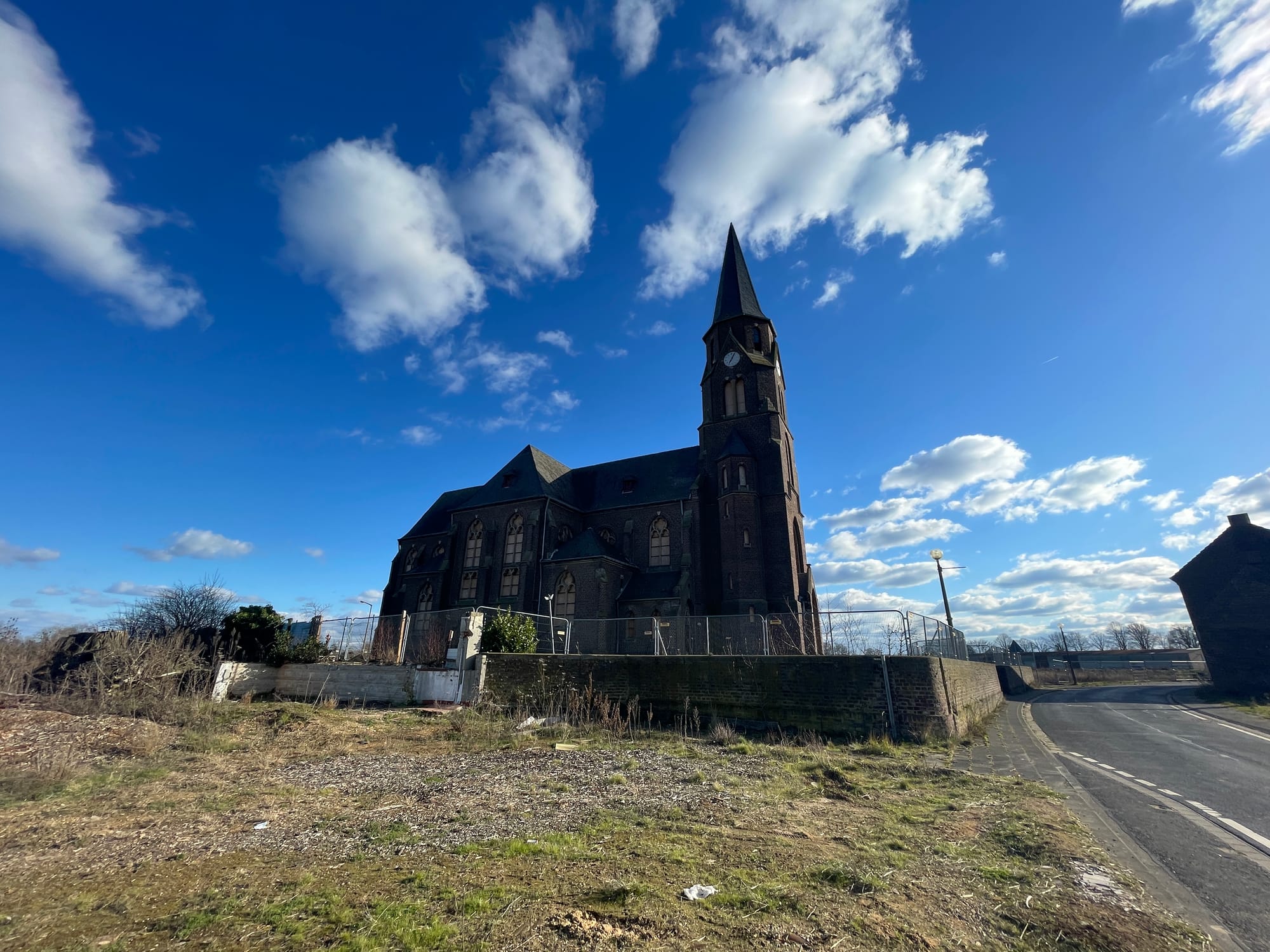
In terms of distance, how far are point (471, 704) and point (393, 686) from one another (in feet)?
10.8

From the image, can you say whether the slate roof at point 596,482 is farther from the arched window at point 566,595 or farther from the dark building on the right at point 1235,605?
the dark building on the right at point 1235,605

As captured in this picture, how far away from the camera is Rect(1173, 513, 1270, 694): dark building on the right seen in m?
33.5

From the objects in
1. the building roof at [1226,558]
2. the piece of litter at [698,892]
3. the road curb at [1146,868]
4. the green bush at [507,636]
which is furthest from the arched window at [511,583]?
the building roof at [1226,558]

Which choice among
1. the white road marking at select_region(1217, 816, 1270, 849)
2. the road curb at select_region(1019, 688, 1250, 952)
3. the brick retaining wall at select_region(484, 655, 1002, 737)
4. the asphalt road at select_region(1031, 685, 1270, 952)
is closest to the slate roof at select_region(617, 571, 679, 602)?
the brick retaining wall at select_region(484, 655, 1002, 737)

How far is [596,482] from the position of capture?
4022cm

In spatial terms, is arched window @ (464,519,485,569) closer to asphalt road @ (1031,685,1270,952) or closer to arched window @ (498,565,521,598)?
arched window @ (498,565,521,598)

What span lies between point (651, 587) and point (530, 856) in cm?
2545

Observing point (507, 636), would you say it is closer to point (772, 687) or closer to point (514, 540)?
point (772, 687)

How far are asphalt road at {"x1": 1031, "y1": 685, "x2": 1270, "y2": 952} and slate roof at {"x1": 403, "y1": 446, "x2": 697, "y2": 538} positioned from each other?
844 inches

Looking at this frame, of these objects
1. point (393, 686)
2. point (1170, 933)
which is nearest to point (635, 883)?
point (1170, 933)

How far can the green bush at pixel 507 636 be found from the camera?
19984mm

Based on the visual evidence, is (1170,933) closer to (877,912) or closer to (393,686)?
(877,912)

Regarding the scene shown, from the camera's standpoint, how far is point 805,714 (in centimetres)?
1539

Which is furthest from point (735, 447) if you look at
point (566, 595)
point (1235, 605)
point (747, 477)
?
point (1235, 605)
